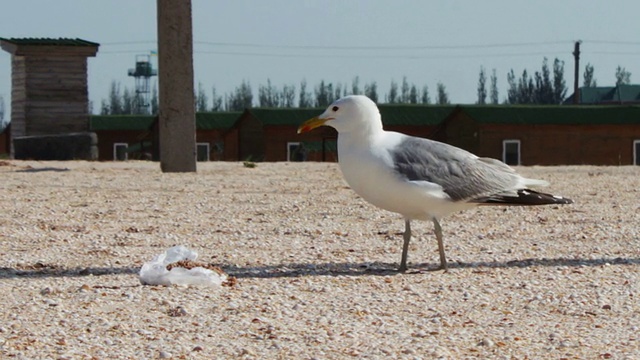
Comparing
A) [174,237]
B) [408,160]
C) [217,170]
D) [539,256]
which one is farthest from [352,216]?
[217,170]

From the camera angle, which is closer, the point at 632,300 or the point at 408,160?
the point at 632,300

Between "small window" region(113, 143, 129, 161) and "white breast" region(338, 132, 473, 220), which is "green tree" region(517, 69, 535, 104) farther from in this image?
"white breast" region(338, 132, 473, 220)

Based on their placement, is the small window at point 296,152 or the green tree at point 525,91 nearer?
the small window at point 296,152

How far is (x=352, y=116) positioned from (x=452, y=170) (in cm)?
80

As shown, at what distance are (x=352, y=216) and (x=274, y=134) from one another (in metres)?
33.3

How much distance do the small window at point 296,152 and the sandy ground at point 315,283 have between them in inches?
1136

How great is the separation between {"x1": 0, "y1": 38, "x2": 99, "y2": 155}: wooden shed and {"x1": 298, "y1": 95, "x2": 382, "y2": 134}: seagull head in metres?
23.7

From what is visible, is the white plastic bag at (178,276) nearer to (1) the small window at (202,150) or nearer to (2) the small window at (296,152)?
(2) the small window at (296,152)

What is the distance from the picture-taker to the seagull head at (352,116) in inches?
295

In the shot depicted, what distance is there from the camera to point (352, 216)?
11.5 metres

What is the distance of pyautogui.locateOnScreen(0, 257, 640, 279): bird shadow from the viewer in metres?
7.42

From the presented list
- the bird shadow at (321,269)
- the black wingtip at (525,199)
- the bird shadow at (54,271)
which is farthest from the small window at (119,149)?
the black wingtip at (525,199)

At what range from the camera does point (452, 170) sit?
7656 mm

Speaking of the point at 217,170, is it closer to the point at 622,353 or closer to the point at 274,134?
the point at 622,353
